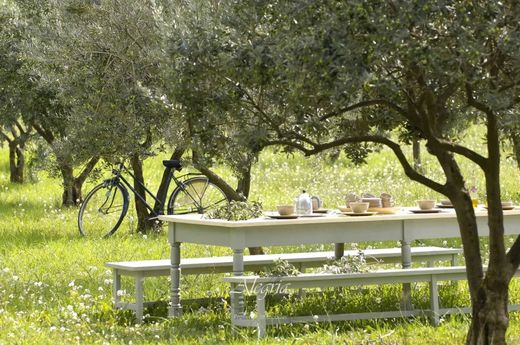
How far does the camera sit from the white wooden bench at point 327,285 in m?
10.9

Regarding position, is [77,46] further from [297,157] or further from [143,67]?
[297,157]

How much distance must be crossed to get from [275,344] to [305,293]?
3.01 m

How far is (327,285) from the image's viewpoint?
36.4ft

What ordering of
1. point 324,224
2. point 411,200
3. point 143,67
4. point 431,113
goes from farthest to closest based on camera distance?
point 411,200, point 143,67, point 324,224, point 431,113

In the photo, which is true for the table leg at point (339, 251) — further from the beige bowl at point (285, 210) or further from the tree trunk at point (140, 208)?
the tree trunk at point (140, 208)

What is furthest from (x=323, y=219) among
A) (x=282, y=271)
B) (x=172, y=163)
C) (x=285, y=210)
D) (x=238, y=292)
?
(x=172, y=163)

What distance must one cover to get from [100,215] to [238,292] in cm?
919

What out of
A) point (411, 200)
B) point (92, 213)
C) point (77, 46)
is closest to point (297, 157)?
point (411, 200)

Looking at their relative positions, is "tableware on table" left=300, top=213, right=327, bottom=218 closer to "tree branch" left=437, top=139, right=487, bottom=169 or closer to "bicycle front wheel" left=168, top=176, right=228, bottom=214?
"tree branch" left=437, top=139, right=487, bottom=169

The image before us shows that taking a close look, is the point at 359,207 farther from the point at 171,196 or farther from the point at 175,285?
the point at 171,196

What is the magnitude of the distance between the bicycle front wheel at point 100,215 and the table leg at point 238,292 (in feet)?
23.6

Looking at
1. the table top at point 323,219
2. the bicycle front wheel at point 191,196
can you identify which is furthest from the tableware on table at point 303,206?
the bicycle front wheel at point 191,196

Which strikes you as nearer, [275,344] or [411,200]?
[275,344]

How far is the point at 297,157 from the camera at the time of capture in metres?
32.7
